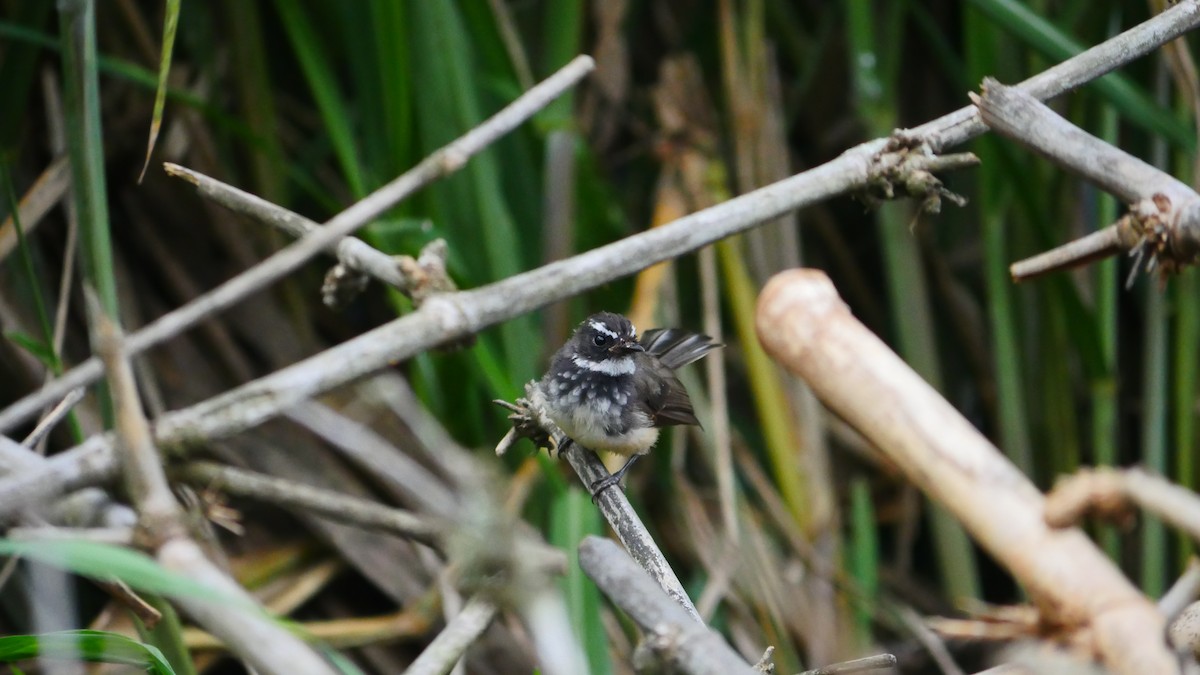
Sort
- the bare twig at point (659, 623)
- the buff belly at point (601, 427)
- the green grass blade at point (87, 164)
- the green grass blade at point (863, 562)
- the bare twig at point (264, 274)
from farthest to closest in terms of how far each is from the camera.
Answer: the green grass blade at point (863, 562)
the buff belly at point (601, 427)
the green grass blade at point (87, 164)
the bare twig at point (264, 274)
the bare twig at point (659, 623)

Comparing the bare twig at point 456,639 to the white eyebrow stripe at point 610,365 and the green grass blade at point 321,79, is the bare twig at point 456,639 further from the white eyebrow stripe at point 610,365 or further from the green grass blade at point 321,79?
the green grass blade at point 321,79

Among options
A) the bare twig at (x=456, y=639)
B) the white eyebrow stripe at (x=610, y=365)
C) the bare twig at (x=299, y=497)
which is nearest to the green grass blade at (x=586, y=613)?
the white eyebrow stripe at (x=610, y=365)

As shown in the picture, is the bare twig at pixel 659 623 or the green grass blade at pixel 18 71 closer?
the bare twig at pixel 659 623

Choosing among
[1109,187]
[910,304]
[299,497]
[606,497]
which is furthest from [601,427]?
[299,497]

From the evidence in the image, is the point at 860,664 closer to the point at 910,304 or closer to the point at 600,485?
the point at 600,485

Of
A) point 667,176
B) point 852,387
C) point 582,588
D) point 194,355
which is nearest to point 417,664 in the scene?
point 852,387

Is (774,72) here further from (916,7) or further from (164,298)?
(164,298)

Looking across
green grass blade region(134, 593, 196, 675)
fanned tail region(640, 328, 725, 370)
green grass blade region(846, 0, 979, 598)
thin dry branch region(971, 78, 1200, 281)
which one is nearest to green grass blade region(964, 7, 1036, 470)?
green grass blade region(846, 0, 979, 598)
